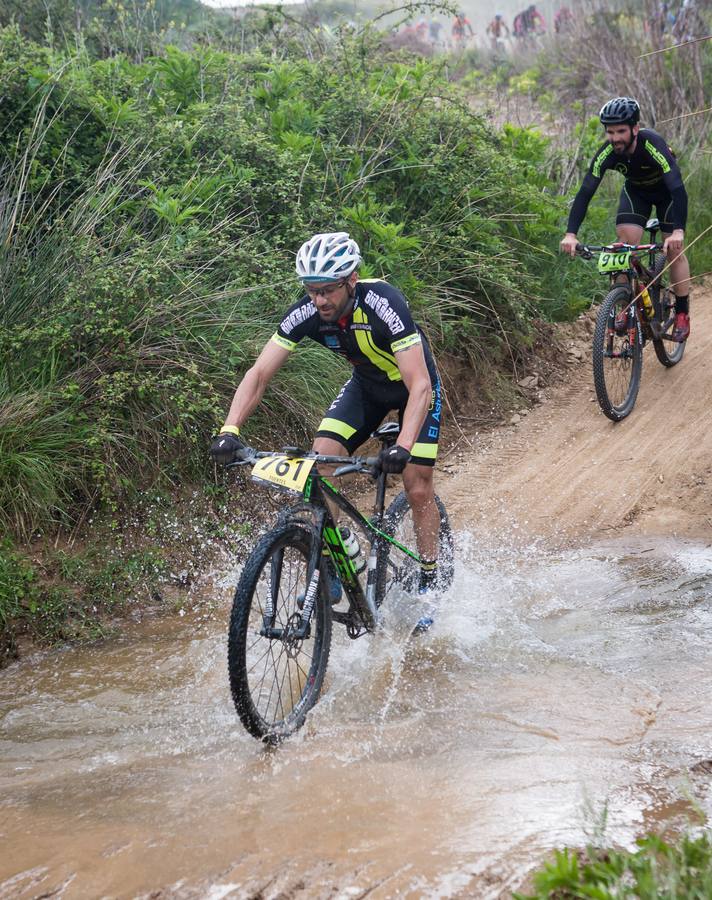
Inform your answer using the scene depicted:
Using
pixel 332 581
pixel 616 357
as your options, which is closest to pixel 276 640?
pixel 332 581

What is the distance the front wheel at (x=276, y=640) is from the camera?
369 centimetres

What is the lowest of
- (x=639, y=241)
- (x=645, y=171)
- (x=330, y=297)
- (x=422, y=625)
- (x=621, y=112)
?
(x=422, y=625)

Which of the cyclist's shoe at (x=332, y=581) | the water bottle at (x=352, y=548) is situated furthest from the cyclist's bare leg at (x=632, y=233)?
the cyclist's shoe at (x=332, y=581)

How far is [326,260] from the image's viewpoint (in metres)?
4.29

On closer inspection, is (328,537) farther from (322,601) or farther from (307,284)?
(307,284)

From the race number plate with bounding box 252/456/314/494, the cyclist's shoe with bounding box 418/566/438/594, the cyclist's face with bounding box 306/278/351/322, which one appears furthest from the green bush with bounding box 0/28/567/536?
the race number plate with bounding box 252/456/314/494

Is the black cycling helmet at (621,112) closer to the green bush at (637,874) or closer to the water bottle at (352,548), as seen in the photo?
the water bottle at (352,548)

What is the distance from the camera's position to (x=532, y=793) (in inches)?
132

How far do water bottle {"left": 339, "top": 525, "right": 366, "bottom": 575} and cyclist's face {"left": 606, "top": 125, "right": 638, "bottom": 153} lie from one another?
4650mm

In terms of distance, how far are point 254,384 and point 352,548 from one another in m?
0.95

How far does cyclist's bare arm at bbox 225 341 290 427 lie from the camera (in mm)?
4453

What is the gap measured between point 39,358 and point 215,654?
88.9 inches

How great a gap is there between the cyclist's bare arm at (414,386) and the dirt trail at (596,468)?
88.8 inches

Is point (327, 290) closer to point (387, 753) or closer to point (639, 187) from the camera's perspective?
point (387, 753)
